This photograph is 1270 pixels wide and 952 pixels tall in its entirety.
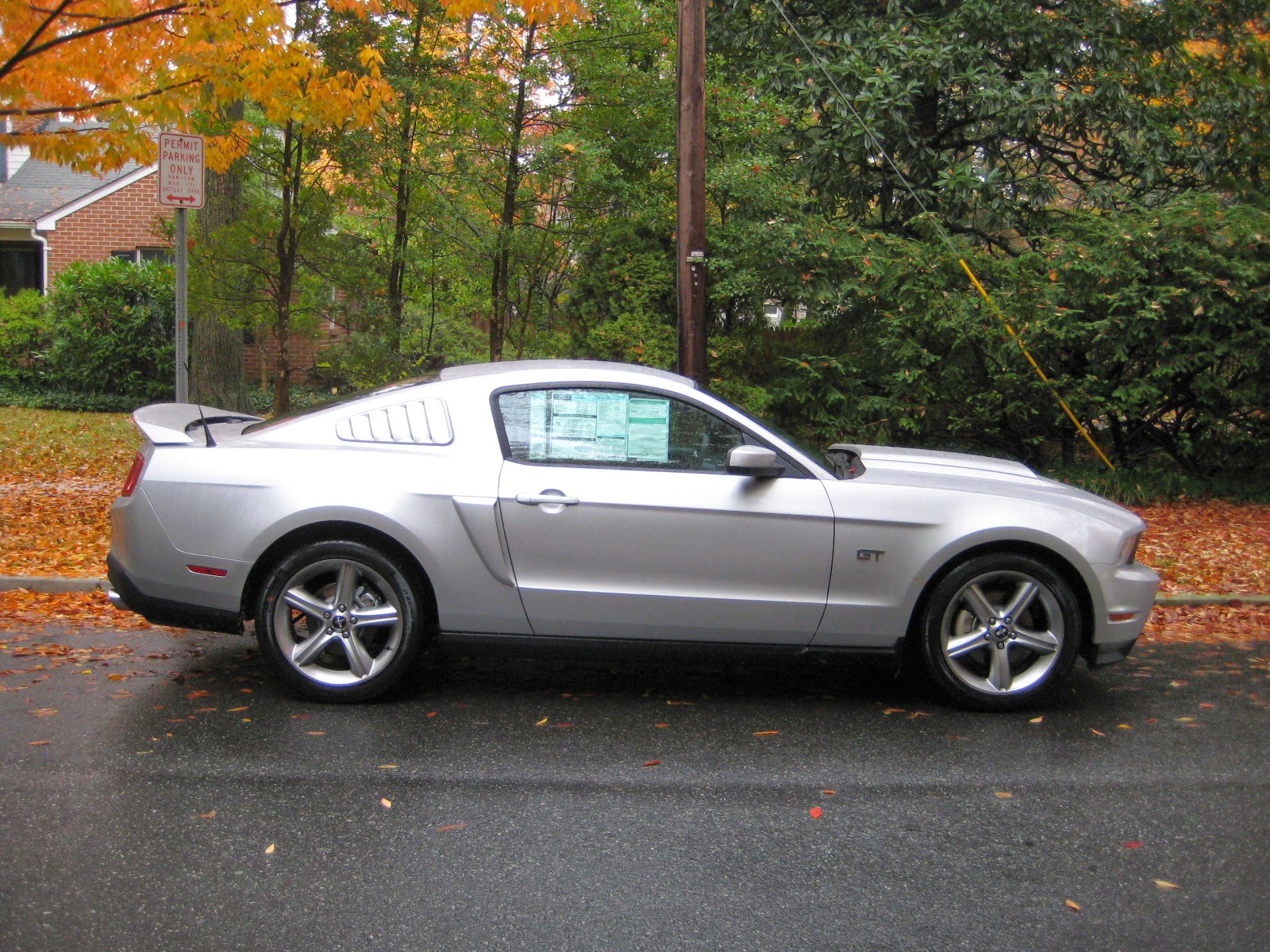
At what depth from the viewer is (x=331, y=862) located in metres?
3.74

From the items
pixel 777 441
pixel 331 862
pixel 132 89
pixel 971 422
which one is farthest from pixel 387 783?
pixel 971 422

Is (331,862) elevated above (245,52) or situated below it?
below

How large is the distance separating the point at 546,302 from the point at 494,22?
3326 mm

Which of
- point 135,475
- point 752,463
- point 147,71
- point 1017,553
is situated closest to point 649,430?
point 752,463

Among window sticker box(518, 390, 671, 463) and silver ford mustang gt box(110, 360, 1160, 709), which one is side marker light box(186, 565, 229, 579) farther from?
window sticker box(518, 390, 671, 463)

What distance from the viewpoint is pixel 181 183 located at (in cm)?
791

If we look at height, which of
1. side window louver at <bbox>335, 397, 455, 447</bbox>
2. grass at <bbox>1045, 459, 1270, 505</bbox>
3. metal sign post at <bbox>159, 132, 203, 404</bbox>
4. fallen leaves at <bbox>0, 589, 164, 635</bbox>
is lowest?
fallen leaves at <bbox>0, 589, 164, 635</bbox>

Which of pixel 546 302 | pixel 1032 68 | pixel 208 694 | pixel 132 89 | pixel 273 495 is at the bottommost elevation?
pixel 208 694

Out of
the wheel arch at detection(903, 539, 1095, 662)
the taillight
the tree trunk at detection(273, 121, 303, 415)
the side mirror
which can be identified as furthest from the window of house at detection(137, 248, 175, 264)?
the wheel arch at detection(903, 539, 1095, 662)

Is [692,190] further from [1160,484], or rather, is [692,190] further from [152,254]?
[152,254]

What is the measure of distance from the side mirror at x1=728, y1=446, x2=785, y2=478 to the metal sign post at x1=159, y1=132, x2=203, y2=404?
4.16 meters

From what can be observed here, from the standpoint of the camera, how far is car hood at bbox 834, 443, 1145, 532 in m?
5.51

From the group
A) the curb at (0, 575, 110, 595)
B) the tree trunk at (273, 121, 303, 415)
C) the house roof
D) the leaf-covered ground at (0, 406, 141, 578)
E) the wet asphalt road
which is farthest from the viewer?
the house roof

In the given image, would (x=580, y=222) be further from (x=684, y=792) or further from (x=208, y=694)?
(x=684, y=792)
